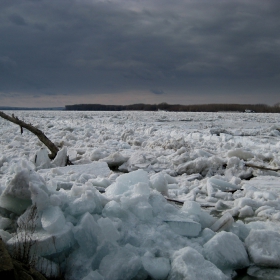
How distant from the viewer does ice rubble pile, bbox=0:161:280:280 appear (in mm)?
2342

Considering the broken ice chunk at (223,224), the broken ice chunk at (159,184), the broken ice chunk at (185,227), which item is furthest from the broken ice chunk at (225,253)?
the broken ice chunk at (159,184)

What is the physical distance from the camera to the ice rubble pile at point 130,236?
7.68ft

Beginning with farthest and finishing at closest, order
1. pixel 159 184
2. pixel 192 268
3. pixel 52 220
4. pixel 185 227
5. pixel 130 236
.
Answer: pixel 159 184
pixel 185 227
pixel 130 236
pixel 52 220
pixel 192 268

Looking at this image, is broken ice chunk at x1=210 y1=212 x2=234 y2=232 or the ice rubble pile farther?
broken ice chunk at x1=210 y1=212 x2=234 y2=232

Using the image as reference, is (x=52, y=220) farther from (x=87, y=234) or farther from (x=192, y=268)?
(x=192, y=268)

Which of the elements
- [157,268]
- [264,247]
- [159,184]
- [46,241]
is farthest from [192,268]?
[159,184]

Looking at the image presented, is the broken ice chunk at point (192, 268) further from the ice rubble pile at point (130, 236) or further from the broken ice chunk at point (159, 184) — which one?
the broken ice chunk at point (159, 184)

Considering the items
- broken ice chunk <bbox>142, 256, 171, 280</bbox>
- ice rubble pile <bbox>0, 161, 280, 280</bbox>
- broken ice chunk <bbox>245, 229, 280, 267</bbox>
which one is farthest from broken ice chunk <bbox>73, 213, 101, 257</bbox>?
broken ice chunk <bbox>245, 229, 280, 267</bbox>

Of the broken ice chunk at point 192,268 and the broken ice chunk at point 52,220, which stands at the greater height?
the broken ice chunk at point 52,220

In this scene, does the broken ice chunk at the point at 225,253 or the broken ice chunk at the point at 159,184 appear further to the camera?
the broken ice chunk at the point at 159,184

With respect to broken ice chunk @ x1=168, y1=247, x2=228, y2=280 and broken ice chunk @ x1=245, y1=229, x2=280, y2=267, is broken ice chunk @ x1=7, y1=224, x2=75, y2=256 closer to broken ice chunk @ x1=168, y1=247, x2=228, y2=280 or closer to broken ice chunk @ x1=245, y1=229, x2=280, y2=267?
broken ice chunk @ x1=168, y1=247, x2=228, y2=280

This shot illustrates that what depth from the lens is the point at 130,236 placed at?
2.67 meters

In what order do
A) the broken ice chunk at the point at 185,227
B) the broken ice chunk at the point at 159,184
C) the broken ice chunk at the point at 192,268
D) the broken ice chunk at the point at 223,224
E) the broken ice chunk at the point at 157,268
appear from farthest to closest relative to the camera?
the broken ice chunk at the point at 159,184
the broken ice chunk at the point at 223,224
the broken ice chunk at the point at 185,227
the broken ice chunk at the point at 157,268
the broken ice chunk at the point at 192,268

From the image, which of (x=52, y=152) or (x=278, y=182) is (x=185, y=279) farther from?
(x=52, y=152)
